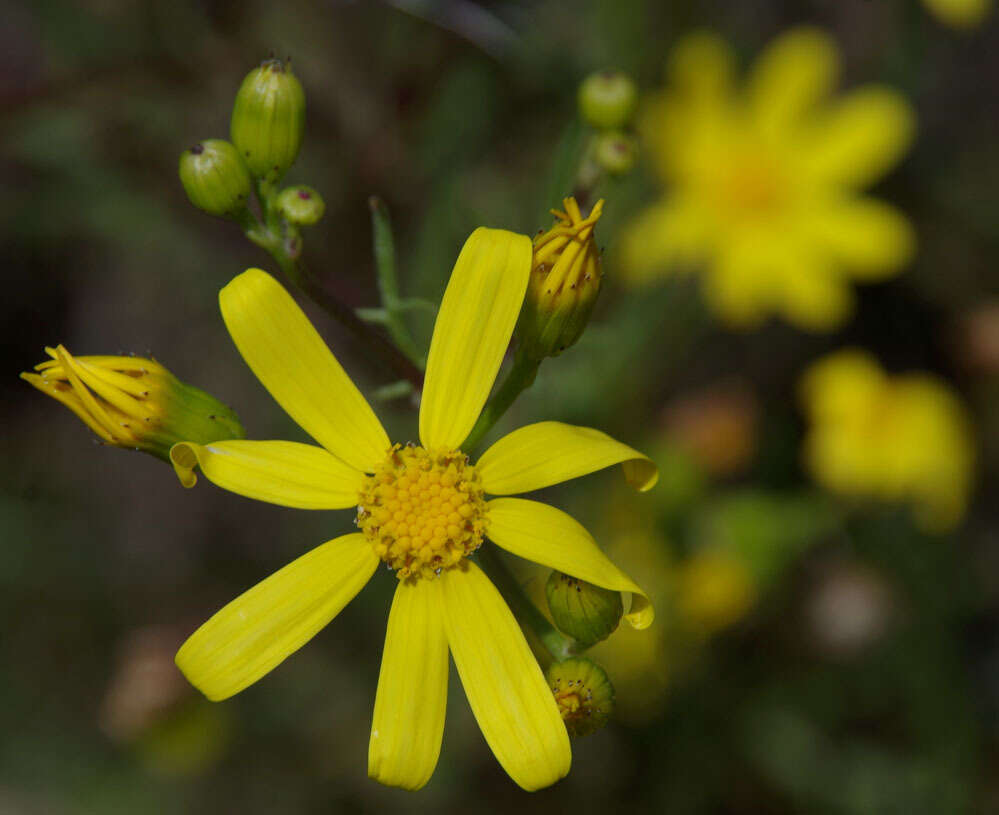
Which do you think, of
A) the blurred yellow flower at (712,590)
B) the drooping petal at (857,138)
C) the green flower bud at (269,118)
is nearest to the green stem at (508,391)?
the green flower bud at (269,118)

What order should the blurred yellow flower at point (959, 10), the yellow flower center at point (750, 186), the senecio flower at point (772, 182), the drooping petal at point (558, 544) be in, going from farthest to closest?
the yellow flower center at point (750, 186) → the senecio flower at point (772, 182) → the blurred yellow flower at point (959, 10) → the drooping petal at point (558, 544)

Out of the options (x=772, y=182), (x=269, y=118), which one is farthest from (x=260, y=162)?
(x=772, y=182)

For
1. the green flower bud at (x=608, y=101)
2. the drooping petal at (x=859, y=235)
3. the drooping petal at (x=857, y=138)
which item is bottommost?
the green flower bud at (x=608, y=101)

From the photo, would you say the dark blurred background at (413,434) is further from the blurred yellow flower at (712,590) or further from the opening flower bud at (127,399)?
the opening flower bud at (127,399)

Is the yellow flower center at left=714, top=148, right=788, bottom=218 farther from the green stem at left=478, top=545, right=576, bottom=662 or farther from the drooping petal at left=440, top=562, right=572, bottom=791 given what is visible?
the drooping petal at left=440, top=562, right=572, bottom=791

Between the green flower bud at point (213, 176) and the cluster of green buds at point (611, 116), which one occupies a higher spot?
the cluster of green buds at point (611, 116)

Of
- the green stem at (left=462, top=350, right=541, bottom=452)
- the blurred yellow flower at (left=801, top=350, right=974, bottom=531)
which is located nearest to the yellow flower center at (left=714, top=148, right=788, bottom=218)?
the blurred yellow flower at (left=801, top=350, right=974, bottom=531)

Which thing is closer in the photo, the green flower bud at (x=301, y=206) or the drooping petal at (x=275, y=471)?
the drooping petal at (x=275, y=471)

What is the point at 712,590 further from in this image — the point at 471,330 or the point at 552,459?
the point at 471,330
